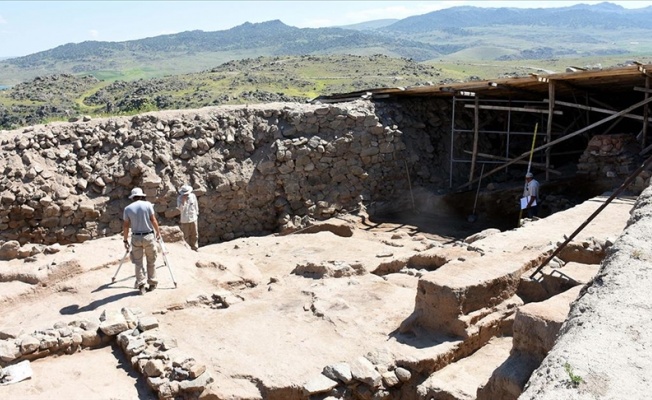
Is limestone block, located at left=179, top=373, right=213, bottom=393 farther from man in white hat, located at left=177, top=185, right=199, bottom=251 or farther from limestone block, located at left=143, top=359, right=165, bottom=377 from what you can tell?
man in white hat, located at left=177, top=185, right=199, bottom=251

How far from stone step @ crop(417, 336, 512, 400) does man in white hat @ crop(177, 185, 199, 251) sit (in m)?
6.65

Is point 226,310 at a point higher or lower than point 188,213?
lower

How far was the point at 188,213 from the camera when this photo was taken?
1166 cm

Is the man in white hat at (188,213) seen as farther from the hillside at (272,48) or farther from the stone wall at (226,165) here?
the hillside at (272,48)

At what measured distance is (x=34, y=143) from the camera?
13.0m

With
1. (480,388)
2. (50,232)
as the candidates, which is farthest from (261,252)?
(480,388)

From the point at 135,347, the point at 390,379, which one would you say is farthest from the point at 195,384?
the point at 390,379

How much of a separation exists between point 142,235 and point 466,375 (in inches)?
195

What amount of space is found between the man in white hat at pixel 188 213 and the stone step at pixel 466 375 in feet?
21.8

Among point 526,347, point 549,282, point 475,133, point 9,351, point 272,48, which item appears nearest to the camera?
point 526,347

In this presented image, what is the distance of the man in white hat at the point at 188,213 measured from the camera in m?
11.6

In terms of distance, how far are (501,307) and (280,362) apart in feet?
8.22

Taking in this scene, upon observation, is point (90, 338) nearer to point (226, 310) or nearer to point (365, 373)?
point (226, 310)

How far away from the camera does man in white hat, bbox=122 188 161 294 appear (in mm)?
8781
